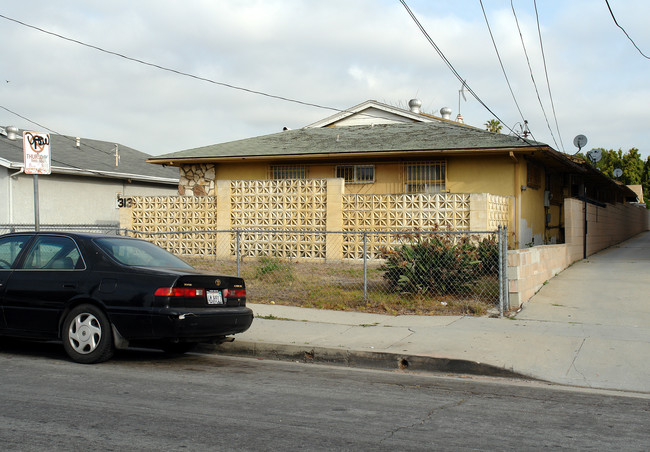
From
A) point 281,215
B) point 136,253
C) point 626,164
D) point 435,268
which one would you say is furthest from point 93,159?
point 626,164

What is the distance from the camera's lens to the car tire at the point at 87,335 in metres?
7.37

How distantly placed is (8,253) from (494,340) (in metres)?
6.38

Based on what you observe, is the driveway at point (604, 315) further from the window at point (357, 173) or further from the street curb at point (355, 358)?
the window at point (357, 173)

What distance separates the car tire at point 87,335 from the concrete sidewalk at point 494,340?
1886 millimetres

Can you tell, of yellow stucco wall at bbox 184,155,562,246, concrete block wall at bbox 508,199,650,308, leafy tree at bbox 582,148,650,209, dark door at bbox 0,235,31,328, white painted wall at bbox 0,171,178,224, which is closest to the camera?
dark door at bbox 0,235,31,328

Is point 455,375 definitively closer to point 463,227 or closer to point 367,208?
point 463,227

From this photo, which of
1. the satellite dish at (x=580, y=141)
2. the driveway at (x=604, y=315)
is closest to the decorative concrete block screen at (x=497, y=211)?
the driveway at (x=604, y=315)

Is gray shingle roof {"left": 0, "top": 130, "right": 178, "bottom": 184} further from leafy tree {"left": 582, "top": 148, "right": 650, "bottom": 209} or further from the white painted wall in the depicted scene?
leafy tree {"left": 582, "top": 148, "right": 650, "bottom": 209}

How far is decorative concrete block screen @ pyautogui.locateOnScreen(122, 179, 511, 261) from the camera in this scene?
16.3 metres

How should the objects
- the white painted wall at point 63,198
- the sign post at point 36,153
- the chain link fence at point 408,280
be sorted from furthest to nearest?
1. the white painted wall at point 63,198
2. the chain link fence at point 408,280
3. the sign post at point 36,153

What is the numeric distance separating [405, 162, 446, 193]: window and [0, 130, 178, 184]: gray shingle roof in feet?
38.4

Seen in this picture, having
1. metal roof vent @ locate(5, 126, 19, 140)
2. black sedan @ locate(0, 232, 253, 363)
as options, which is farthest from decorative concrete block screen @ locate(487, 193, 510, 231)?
metal roof vent @ locate(5, 126, 19, 140)

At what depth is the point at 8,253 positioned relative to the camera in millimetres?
8312

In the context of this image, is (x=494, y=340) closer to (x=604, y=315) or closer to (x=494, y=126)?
(x=604, y=315)
